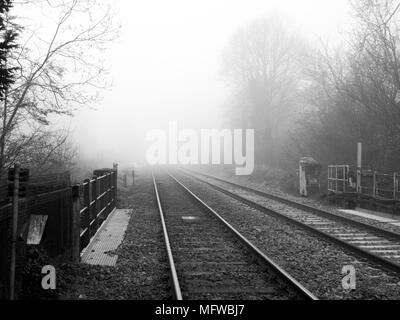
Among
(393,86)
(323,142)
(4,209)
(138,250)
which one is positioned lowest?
(138,250)

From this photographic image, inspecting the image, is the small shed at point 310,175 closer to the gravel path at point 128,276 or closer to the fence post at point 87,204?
→ the gravel path at point 128,276

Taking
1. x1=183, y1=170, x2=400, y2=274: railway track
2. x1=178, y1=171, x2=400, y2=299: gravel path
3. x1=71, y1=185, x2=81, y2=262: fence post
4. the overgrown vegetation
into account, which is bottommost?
x1=178, y1=171, x2=400, y2=299: gravel path

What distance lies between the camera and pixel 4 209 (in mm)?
5145

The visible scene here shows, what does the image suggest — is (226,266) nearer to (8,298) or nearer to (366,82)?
(8,298)

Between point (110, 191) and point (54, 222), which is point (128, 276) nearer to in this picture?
point (54, 222)

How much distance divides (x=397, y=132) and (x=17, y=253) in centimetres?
1847

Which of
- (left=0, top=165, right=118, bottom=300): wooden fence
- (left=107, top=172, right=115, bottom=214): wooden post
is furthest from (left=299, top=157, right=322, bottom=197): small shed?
(left=0, top=165, right=118, bottom=300): wooden fence

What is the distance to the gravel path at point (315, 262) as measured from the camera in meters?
6.21

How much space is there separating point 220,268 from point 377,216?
9.16 m

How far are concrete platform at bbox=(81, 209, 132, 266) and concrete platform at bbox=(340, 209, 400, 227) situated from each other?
7650 millimetres

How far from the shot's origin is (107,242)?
32.3 feet

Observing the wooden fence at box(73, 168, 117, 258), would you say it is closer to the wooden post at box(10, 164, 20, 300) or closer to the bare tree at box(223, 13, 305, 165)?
the wooden post at box(10, 164, 20, 300)

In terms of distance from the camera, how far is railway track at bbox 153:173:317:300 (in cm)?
597
